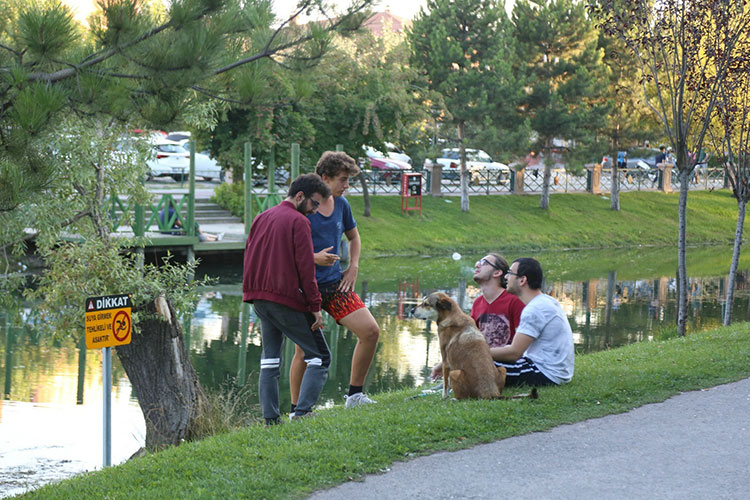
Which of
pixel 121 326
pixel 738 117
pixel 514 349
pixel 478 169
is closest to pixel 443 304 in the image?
pixel 514 349

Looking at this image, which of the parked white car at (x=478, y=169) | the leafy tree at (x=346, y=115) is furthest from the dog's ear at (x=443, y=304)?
the parked white car at (x=478, y=169)

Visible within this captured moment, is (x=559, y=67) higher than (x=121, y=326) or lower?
higher

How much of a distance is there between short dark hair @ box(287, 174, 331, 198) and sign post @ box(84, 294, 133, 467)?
138 centimetres

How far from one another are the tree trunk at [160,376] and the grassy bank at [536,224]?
21.3 m

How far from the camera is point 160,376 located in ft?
30.7

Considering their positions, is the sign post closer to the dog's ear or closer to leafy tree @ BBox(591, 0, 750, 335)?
the dog's ear

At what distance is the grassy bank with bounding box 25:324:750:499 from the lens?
5391 millimetres

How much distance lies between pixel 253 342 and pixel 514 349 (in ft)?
30.5

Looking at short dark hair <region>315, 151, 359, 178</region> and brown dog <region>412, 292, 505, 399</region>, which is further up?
short dark hair <region>315, 151, 359, 178</region>

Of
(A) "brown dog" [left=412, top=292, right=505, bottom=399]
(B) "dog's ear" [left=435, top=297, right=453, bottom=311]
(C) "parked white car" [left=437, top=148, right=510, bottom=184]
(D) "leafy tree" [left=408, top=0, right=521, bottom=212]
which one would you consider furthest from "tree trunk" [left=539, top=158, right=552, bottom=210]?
(B) "dog's ear" [left=435, top=297, right=453, bottom=311]

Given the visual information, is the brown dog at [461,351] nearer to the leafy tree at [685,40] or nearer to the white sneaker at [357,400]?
the white sneaker at [357,400]

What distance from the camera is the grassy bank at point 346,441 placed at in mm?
5391

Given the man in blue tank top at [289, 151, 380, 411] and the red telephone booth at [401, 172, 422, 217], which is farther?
the red telephone booth at [401, 172, 422, 217]

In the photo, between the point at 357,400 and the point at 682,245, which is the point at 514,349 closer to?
the point at 357,400
